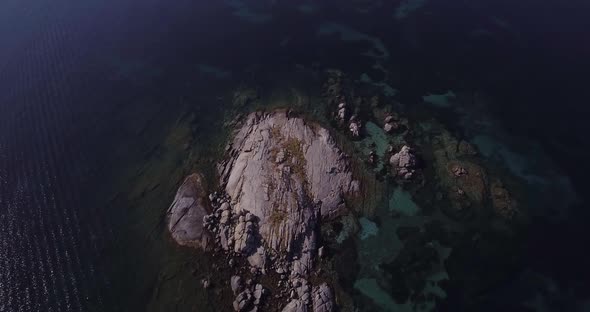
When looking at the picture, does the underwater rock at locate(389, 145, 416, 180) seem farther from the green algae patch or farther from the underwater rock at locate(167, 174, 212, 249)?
the underwater rock at locate(167, 174, 212, 249)

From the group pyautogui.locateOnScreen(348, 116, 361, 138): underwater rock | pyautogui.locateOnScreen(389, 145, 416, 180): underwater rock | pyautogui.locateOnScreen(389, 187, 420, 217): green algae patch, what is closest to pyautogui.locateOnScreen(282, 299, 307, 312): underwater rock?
pyautogui.locateOnScreen(389, 187, 420, 217): green algae patch

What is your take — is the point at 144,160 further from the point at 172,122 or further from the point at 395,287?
the point at 395,287

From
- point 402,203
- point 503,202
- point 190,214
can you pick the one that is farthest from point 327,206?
point 503,202

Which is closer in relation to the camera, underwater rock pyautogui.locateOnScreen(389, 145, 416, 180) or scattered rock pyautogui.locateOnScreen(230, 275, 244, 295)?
scattered rock pyautogui.locateOnScreen(230, 275, 244, 295)

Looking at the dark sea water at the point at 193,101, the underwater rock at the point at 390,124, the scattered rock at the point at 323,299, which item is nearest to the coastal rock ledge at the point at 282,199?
the scattered rock at the point at 323,299

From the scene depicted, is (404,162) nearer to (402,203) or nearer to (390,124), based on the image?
(402,203)
